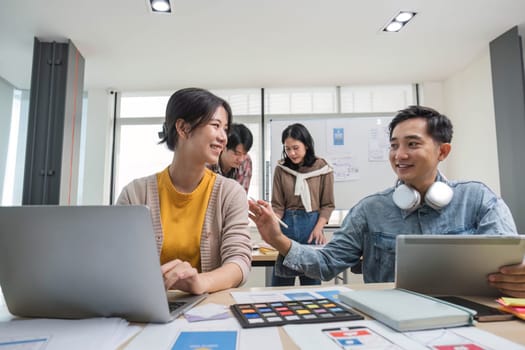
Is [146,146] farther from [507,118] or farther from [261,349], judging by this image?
[261,349]

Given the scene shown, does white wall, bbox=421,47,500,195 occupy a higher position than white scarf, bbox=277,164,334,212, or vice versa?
white wall, bbox=421,47,500,195

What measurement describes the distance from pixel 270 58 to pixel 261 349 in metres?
3.25

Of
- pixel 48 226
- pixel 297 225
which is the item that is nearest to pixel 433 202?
pixel 48 226

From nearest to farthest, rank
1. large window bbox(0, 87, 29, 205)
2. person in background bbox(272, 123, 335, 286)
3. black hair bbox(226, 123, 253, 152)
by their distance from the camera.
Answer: black hair bbox(226, 123, 253, 152), person in background bbox(272, 123, 335, 286), large window bbox(0, 87, 29, 205)

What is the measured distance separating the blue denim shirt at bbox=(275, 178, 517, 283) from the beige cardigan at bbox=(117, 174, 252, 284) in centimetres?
14

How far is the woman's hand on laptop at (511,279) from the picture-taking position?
0.75 m

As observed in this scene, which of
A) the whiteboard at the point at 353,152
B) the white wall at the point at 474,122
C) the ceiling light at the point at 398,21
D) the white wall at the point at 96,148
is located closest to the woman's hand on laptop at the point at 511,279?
the ceiling light at the point at 398,21

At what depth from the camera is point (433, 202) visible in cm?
110

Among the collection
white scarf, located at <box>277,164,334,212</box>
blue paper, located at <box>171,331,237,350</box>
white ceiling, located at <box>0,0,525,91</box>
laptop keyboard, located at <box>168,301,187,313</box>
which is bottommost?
blue paper, located at <box>171,331,237,350</box>

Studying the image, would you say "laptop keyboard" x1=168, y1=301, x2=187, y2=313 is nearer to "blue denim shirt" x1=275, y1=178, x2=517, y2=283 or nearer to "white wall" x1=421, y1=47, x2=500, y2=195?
"blue denim shirt" x1=275, y1=178, x2=517, y2=283

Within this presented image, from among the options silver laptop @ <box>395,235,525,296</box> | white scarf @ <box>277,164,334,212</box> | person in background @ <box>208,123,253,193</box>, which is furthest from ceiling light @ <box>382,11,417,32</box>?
silver laptop @ <box>395,235,525,296</box>

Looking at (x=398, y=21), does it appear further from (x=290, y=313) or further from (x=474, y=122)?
(x=290, y=313)

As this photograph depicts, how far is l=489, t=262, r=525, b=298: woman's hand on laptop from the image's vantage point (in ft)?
2.45

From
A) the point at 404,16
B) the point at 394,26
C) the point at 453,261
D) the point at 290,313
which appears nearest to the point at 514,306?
the point at 453,261
